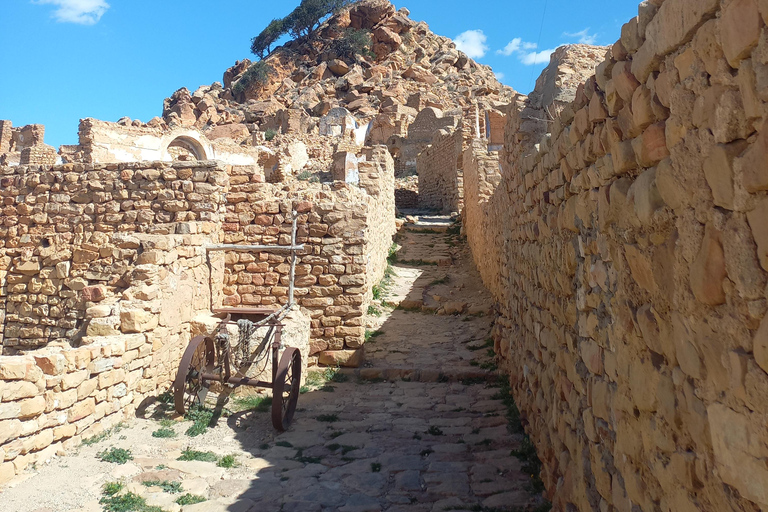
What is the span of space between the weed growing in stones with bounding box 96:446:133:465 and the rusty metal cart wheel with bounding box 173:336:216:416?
81 cm

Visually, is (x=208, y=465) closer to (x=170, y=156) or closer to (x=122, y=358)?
(x=122, y=358)

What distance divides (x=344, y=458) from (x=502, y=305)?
3.44 meters

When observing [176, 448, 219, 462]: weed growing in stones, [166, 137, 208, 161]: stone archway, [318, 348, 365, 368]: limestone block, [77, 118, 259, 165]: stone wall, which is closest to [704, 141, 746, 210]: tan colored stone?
[176, 448, 219, 462]: weed growing in stones

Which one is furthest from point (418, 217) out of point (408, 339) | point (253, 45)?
point (253, 45)

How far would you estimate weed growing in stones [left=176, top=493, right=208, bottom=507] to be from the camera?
3723mm

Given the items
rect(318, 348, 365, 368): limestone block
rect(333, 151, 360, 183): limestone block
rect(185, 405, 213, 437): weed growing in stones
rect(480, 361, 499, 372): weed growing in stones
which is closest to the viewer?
rect(185, 405, 213, 437): weed growing in stones

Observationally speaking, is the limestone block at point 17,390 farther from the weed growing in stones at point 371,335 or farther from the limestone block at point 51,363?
the weed growing in stones at point 371,335

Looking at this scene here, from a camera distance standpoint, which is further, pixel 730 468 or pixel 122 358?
pixel 122 358

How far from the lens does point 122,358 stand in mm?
5086

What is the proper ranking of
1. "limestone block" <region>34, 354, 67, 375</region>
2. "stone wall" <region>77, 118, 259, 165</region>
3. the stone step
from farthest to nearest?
1. "stone wall" <region>77, 118, 259, 165</region>
2. the stone step
3. "limestone block" <region>34, 354, 67, 375</region>

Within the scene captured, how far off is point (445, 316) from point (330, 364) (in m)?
3.28

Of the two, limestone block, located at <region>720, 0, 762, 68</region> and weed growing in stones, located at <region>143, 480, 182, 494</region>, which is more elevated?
limestone block, located at <region>720, 0, 762, 68</region>

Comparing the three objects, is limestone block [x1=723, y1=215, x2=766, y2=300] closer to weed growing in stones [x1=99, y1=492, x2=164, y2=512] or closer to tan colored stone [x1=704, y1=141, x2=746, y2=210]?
tan colored stone [x1=704, y1=141, x2=746, y2=210]

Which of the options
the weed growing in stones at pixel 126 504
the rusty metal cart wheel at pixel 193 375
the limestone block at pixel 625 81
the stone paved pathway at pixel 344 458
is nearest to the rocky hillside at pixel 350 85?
the stone paved pathway at pixel 344 458
